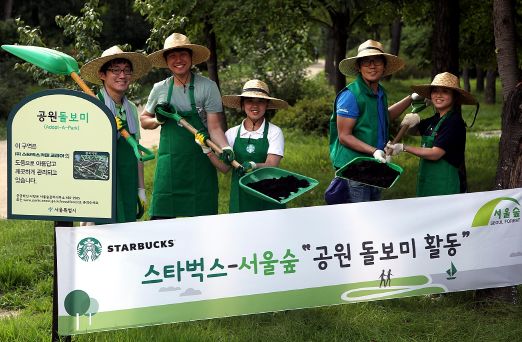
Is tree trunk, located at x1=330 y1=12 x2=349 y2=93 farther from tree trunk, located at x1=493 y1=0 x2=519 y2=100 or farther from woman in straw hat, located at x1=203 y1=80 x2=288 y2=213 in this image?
woman in straw hat, located at x1=203 y1=80 x2=288 y2=213

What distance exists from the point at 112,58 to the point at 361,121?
175 centimetres

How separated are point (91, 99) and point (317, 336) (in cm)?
205

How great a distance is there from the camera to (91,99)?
13.6ft

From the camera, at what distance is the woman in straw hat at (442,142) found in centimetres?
540

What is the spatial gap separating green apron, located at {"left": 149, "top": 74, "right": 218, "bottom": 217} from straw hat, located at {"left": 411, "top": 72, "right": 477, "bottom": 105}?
1687 mm

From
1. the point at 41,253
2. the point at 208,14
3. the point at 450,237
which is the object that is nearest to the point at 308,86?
the point at 208,14

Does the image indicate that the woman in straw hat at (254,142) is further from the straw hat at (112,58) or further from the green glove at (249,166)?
the straw hat at (112,58)

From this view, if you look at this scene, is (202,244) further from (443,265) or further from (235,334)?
(443,265)

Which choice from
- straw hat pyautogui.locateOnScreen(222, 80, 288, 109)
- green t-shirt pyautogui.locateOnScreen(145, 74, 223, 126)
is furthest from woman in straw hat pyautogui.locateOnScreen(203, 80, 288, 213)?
green t-shirt pyautogui.locateOnScreen(145, 74, 223, 126)

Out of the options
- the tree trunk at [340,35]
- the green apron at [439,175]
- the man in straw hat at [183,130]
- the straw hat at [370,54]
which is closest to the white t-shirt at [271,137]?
the man in straw hat at [183,130]

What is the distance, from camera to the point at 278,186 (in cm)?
507

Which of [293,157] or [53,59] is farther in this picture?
[293,157]

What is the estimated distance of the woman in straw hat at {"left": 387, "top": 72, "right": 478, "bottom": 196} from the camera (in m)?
5.40

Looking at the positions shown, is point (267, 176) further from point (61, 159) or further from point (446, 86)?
point (61, 159)
